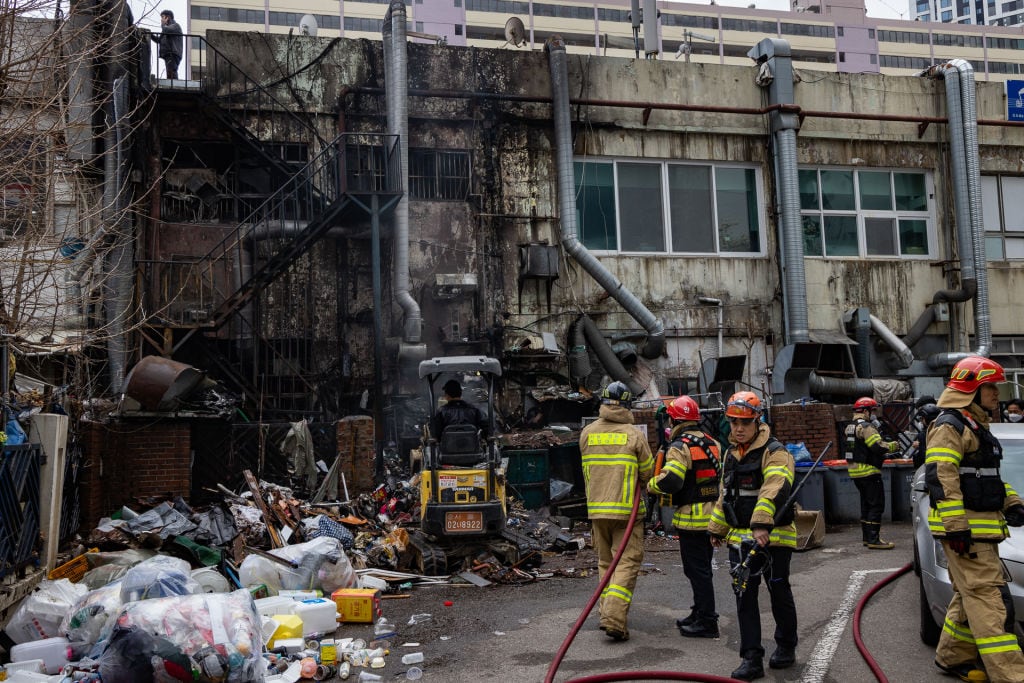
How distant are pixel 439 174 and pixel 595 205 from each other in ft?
10.4

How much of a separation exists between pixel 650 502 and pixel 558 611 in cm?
434

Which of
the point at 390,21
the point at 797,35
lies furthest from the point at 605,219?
the point at 797,35

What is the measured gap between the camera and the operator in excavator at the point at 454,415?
34.1ft

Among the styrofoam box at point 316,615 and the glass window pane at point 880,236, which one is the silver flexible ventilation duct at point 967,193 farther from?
the styrofoam box at point 316,615

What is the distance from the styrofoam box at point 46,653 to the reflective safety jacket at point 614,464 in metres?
4.09

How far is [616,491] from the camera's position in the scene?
7176 millimetres

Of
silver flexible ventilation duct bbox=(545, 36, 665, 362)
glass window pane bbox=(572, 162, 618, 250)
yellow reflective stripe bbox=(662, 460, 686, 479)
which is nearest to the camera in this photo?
yellow reflective stripe bbox=(662, 460, 686, 479)

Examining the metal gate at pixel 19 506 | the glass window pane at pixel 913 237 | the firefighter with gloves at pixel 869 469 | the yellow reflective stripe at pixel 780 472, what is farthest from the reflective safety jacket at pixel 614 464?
the glass window pane at pixel 913 237

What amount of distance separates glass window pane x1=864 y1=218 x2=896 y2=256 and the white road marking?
449 inches

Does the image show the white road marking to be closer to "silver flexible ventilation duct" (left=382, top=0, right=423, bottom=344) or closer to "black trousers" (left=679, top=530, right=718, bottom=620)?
"black trousers" (left=679, top=530, right=718, bottom=620)

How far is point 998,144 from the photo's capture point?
19.6 m

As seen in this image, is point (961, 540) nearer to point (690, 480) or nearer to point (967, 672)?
point (967, 672)

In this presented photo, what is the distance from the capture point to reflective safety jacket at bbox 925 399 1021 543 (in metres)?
5.32

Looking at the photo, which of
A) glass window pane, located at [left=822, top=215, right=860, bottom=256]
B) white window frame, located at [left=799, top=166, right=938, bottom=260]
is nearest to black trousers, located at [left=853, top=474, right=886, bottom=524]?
white window frame, located at [left=799, top=166, right=938, bottom=260]
